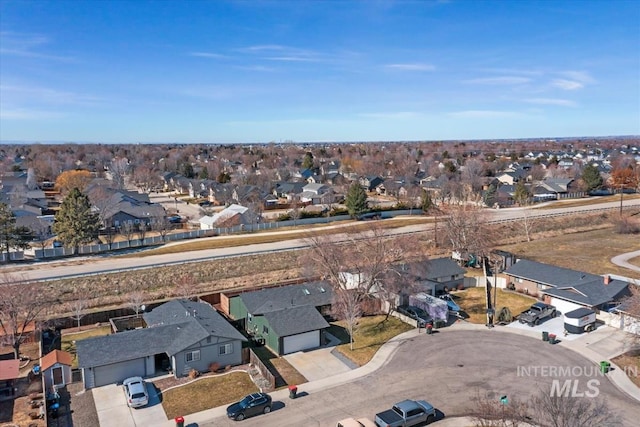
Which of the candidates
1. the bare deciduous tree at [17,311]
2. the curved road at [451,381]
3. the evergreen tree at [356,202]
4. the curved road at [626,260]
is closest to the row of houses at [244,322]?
the curved road at [451,381]

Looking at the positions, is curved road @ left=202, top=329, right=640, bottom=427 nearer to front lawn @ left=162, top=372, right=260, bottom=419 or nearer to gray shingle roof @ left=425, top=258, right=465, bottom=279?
front lawn @ left=162, top=372, right=260, bottom=419

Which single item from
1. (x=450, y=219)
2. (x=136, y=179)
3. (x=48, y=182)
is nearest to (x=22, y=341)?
(x=450, y=219)

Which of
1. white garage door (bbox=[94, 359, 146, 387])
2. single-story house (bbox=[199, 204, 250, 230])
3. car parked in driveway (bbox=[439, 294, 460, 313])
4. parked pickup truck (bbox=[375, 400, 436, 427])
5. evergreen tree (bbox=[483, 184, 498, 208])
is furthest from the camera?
evergreen tree (bbox=[483, 184, 498, 208])

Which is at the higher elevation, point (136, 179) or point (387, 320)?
point (136, 179)

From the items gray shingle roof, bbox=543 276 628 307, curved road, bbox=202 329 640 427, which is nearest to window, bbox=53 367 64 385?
curved road, bbox=202 329 640 427

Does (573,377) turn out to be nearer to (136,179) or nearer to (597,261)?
(597,261)

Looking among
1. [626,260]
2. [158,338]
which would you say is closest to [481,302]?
[626,260]

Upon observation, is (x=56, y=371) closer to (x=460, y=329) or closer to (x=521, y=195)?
(x=460, y=329)
